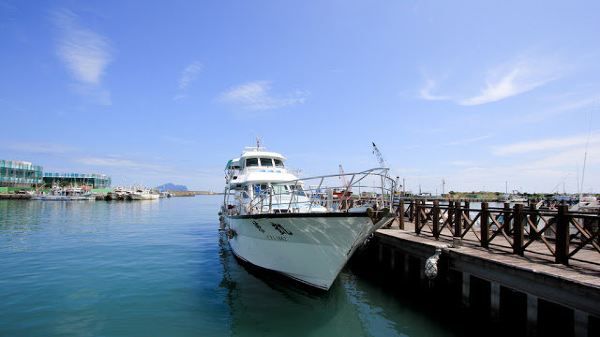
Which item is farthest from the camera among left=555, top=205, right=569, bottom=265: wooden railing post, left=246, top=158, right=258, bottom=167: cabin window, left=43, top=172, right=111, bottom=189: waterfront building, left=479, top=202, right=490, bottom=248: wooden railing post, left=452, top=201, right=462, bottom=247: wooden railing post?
left=43, top=172, right=111, bottom=189: waterfront building

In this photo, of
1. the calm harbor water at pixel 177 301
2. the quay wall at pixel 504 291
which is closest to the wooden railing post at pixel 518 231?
the quay wall at pixel 504 291

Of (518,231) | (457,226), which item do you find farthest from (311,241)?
(518,231)

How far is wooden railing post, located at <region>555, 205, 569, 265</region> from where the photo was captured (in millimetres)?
8402

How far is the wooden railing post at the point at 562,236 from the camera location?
27.6 ft

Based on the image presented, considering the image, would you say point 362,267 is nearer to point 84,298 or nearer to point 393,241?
point 393,241

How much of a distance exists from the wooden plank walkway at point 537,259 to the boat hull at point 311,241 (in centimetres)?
253

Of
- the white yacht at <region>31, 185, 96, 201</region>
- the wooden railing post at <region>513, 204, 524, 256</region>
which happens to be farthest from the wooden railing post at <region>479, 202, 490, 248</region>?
the white yacht at <region>31, 185, 96, 201</region>

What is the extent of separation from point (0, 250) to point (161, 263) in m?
10.6

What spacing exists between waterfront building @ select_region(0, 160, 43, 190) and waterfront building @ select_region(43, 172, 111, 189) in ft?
14.8

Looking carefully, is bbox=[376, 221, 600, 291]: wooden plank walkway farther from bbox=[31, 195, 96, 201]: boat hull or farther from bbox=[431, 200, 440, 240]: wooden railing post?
bbox=[31, 195, 96, 201]: boat hull

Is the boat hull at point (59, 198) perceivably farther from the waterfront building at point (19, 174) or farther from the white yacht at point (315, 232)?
the white yacht at point (315, 232)

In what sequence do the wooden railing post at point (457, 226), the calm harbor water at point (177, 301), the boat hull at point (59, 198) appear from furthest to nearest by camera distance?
the boat hull at point (59, 198) → the wooden railing post at point (457, 226) → the calm harbor water at point (177, 301)

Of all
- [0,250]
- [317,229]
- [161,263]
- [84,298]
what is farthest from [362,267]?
[0,250]

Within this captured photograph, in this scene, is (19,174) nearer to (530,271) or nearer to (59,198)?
(59,198)
